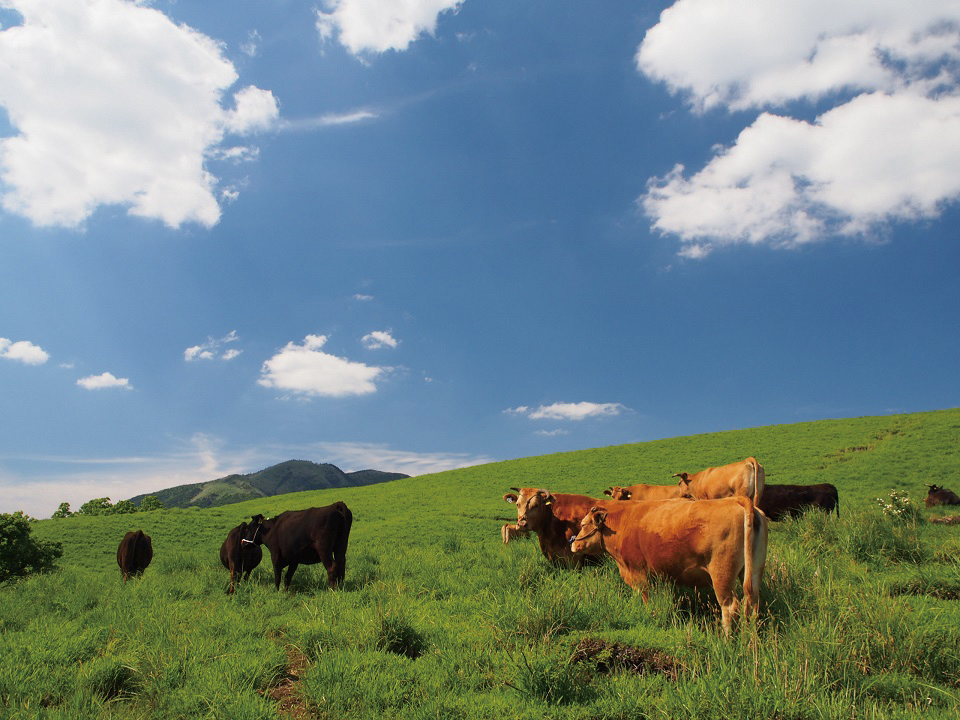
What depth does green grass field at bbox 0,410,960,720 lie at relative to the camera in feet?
18.0

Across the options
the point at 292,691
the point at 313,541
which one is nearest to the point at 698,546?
the point at 292,691

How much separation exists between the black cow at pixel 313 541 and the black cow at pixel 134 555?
17.1 feet

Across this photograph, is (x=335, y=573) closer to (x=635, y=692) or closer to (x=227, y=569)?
(x=227, y=569)

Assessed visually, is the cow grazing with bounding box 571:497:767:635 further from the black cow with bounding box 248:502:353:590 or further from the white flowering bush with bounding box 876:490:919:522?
the white flowering bush with bounding box 876:490:919:522

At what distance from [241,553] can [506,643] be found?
30.4 ft

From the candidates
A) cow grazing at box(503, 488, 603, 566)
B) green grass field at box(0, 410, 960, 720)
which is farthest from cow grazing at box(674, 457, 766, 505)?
cow grazing at box(503, 488, 603, 566)

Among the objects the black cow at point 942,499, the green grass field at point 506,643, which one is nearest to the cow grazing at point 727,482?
the green grass field at point 506,643

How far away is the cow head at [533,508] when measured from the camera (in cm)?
1112

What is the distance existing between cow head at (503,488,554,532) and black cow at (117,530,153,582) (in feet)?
35.6

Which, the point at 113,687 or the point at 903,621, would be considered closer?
the point at 903,621

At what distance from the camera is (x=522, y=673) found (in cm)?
582

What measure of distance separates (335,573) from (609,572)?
583 cm

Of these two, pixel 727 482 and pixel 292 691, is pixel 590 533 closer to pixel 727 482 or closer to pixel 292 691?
pixel 292 691

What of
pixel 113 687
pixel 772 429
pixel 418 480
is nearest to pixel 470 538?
pixel 113 687
